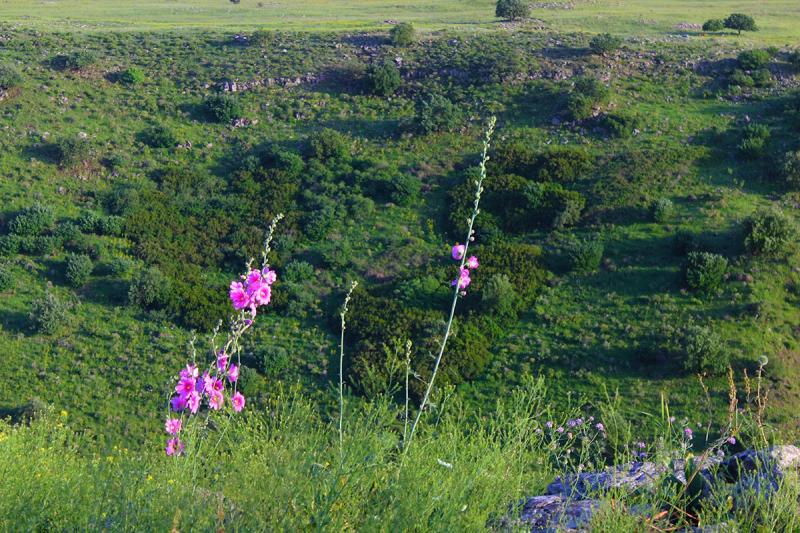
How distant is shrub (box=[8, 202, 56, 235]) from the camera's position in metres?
22.7

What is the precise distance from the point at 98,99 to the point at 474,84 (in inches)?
699

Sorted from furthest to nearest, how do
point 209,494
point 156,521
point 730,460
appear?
point 730,460 < point 209,494 < point 156,521

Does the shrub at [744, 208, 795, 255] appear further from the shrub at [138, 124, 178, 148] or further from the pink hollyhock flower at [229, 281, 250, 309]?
the shrub at [138, 124, 178, 148]

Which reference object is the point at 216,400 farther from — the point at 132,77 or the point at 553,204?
the point at 132,77

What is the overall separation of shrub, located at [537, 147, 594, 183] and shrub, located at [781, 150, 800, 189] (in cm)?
668

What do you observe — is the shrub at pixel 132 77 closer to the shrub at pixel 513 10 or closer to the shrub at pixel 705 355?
the shrub at pixel 513 10

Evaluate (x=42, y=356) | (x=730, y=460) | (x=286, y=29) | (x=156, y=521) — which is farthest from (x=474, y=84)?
(x=156, y=521)

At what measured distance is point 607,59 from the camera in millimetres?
34781

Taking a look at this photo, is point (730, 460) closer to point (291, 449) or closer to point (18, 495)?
point (291, 449)

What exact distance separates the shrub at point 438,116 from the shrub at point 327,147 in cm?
356

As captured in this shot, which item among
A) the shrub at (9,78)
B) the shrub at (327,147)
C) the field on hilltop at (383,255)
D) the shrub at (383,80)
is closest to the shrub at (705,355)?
the field on hilltop at (383,255)

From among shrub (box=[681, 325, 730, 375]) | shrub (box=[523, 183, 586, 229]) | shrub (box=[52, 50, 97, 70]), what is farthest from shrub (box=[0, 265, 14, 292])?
shrub (box=[681, 325, 730, 375])

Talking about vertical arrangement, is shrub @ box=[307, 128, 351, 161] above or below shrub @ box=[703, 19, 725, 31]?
below

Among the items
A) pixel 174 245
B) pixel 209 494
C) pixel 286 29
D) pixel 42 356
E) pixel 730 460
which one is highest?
pixel 286 29
